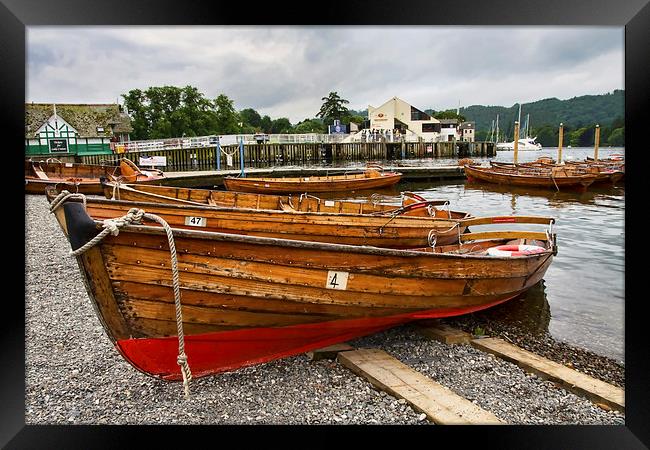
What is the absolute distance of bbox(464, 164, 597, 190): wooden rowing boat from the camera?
1862 cm

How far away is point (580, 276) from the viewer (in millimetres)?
7148

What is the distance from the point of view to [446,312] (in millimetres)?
4359

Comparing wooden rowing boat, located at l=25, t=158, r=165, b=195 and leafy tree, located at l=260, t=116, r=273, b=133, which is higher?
leafy tree, located at l=260, t=116, r=273, b=133

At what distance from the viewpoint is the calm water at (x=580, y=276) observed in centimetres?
509

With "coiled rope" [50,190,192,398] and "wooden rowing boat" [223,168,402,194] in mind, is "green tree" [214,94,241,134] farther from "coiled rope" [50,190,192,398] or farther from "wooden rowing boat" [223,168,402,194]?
"coiled rope" [50,190,192,398]

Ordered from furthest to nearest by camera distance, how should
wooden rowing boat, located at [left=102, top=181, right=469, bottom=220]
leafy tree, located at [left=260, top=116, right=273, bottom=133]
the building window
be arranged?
leafy tree, located at [left=260, top=116, right=273, bottom=133] < the building window < wooden rowing boat, located at [left=102, top=181, right=469, bottom=220]

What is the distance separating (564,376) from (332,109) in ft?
165

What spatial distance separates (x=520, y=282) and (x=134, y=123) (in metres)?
33.6

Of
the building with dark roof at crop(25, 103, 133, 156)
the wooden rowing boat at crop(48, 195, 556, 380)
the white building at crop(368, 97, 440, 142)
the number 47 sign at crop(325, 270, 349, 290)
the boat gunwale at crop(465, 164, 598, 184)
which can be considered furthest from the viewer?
the white building at crop(368, 97, 440, 142)

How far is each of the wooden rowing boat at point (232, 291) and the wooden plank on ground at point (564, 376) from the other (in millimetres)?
751

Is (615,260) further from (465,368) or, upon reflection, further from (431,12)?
(431,12)

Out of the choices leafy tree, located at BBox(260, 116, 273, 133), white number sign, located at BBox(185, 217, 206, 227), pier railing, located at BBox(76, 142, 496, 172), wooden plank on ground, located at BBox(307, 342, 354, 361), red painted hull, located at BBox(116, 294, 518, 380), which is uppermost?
leafy tree, located at BBox(260, 116, 273, 133)

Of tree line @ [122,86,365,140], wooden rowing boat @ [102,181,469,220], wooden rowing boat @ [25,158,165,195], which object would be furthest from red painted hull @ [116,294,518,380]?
tree line @ [122,86,365,140]

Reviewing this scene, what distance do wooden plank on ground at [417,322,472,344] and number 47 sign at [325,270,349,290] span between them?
1286 mm
